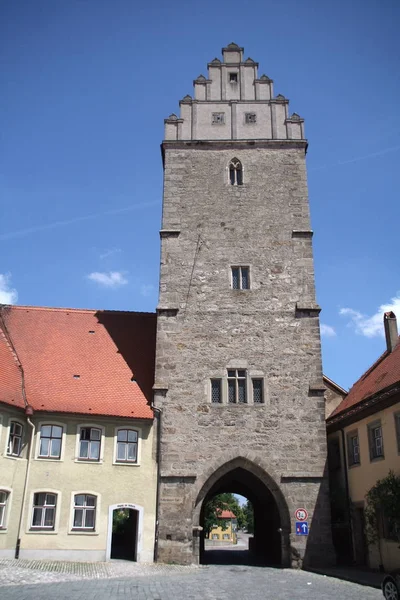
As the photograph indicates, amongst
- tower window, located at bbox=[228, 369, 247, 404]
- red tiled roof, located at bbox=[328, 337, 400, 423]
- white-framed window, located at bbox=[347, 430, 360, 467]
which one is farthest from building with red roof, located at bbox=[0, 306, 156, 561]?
red tiled roof, located at bbox=[328, 337, 400, 423]

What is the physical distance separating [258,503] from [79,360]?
455 inches

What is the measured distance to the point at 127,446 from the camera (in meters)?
18.7

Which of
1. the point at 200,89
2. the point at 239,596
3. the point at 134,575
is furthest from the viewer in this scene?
the point at 200,89

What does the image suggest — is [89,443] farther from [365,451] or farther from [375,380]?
[375,380]

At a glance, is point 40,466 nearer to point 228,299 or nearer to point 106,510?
point 106,510

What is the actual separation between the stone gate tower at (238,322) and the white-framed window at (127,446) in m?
0.94

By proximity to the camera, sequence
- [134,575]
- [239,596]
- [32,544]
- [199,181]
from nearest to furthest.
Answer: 1. [239,596]
2. [134,575]
3. [32,544]
4. [199,181]

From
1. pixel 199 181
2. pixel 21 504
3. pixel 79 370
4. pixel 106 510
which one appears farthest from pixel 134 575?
pixel 199 181

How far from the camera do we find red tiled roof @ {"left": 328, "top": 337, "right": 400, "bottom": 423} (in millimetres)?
17625

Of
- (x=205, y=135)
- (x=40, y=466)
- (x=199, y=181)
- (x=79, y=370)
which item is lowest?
(x=40, y=466)

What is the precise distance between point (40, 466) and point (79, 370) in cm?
375

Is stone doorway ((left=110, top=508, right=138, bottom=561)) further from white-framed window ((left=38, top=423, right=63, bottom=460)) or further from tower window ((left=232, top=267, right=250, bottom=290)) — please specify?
tower window ((left=232, top=267, right=250, bottom=290))

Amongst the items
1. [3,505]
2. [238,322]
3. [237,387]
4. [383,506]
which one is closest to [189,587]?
[383,506]

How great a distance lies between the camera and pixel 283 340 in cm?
2012
